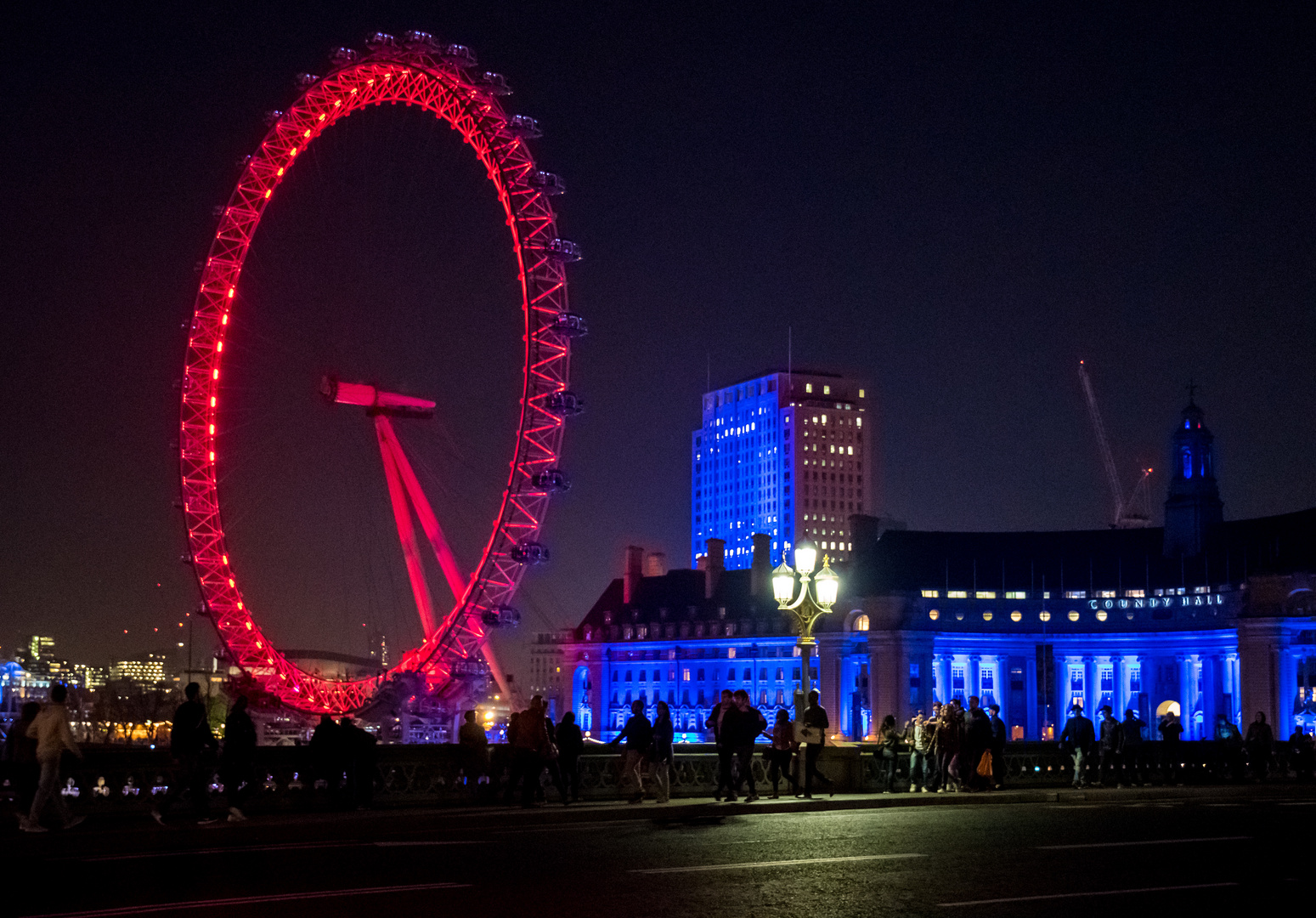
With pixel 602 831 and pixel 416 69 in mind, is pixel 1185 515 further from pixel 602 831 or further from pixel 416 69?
pixel 602 831

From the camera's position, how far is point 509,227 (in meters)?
65.8

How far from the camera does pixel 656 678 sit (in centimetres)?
18825

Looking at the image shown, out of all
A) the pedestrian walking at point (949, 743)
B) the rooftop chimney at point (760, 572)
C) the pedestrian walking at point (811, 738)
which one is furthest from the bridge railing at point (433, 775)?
the rooftop chimney at point (760, 572)

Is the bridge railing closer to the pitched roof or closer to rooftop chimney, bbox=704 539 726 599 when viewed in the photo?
the pitched roof

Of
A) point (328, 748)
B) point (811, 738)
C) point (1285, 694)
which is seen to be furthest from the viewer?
point (1285, 694)

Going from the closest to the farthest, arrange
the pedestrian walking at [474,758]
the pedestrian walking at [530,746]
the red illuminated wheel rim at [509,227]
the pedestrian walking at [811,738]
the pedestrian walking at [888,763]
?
the pedestrian walking at [530,746], the pedestrian walking at [474,758], the pedestrian walking at [811,738], the pedestrian walking at [888,763], the red illuminated wheel rim at [509,227]

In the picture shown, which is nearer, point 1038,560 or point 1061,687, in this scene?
point 1061,687

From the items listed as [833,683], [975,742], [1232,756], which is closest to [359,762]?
[975,742]

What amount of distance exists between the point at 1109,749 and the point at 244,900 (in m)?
34.1

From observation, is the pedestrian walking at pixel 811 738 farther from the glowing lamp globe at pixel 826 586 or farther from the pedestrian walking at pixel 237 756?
the pedestrian walking at pixel 237 756

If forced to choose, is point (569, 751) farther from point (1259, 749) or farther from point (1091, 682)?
point (1091, 682)

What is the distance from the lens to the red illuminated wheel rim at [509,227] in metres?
65.9

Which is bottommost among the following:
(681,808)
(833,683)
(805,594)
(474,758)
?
(681,808)

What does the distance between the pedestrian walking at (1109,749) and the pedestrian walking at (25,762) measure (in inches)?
1161
